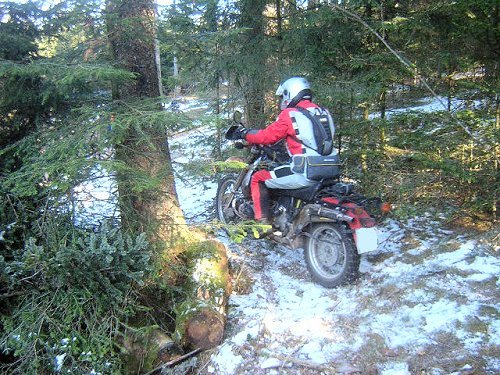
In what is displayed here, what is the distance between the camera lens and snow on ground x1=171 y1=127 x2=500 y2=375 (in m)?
3.25

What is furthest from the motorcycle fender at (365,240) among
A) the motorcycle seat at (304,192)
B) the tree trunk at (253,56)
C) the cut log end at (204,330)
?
the tree trunk at (253,56)

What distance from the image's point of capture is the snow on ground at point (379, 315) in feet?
10.7

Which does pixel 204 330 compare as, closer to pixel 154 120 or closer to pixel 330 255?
pixel 330 255

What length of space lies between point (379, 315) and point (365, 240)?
0.78m

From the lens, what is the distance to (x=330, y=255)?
4758mm

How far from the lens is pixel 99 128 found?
365cm

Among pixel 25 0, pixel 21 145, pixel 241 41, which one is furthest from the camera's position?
pixel 241 41

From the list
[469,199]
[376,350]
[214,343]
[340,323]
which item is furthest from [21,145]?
[469,199]

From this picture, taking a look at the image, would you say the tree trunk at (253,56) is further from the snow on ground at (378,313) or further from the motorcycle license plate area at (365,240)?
the motorcycle license plate area at (365,240)

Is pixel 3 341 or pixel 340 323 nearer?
pixel 3 341

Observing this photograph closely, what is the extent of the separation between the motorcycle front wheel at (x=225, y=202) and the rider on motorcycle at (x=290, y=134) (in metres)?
0.87

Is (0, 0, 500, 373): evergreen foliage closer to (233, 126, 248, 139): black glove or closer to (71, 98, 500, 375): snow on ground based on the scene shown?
(71, 98, 500, 375): snow on ground

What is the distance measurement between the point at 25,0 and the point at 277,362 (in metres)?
4.38

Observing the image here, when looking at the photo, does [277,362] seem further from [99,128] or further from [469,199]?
[469,199]
